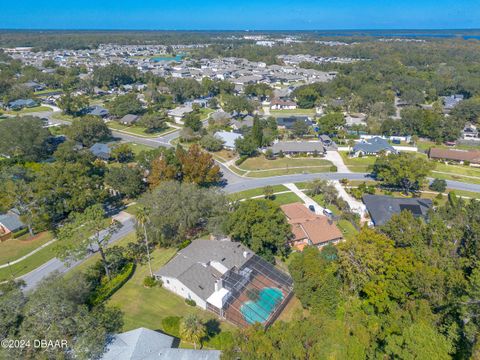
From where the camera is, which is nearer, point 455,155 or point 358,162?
point 455,155

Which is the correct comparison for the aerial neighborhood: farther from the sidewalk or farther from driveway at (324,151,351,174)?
driveway at (324,151,351,174)

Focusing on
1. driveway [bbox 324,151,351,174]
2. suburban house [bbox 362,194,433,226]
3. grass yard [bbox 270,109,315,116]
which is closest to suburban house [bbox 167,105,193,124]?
grass yard [bbox 270,109,315,116]

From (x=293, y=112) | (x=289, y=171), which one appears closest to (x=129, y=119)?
(x=293, y=112)

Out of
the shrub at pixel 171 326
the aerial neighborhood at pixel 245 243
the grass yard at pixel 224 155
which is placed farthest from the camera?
the grass yard at pixel 224 155

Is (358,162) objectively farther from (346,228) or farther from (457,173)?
(346,228)

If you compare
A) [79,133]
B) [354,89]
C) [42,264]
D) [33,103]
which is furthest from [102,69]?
[42,264]

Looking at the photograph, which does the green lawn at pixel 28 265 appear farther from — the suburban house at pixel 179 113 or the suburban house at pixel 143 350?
the suburban house at pixel 179 113

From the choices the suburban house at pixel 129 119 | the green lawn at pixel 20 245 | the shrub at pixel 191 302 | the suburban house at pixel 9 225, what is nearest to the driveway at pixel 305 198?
the shrub at pixel 191 302

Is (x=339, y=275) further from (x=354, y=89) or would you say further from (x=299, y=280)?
(x=354, y=89)
